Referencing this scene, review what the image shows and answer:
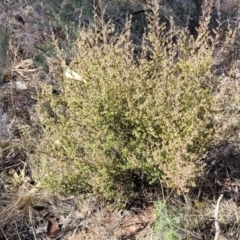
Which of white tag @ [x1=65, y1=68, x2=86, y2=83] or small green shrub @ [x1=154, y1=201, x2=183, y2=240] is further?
white tag @ [x1=65, y1=68, x2=86, y2=83]

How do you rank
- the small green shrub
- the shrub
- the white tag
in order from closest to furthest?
the small green shrub, the shrub, the white tag

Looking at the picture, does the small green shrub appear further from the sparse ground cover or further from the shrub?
the shrub

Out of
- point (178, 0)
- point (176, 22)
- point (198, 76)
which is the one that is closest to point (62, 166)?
point (198, 76)

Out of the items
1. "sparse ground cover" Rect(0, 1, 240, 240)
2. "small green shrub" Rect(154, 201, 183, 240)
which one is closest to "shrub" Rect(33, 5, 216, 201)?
"sparse ground cover" Rect(0, 1, 240, 240)

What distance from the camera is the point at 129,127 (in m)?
2.56

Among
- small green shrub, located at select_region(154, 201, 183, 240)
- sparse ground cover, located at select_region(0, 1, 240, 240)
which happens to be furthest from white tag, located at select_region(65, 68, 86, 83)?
small green shrub, located at select_region(154, 201, 183, 240)

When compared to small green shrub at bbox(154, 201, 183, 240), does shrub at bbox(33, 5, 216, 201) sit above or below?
above

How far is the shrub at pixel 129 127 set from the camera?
2.38 metres

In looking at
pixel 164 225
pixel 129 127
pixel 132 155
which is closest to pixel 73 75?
pixel 129 127

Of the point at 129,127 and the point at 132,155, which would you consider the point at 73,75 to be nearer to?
the point at 129,127

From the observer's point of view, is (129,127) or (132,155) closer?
(132,155)

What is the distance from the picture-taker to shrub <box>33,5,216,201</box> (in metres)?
2.38

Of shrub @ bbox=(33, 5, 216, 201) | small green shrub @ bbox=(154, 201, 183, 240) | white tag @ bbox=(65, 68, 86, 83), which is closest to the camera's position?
small green shrub @ bbox=(154, 201, 183, 240)

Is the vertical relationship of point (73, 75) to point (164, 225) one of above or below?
above
